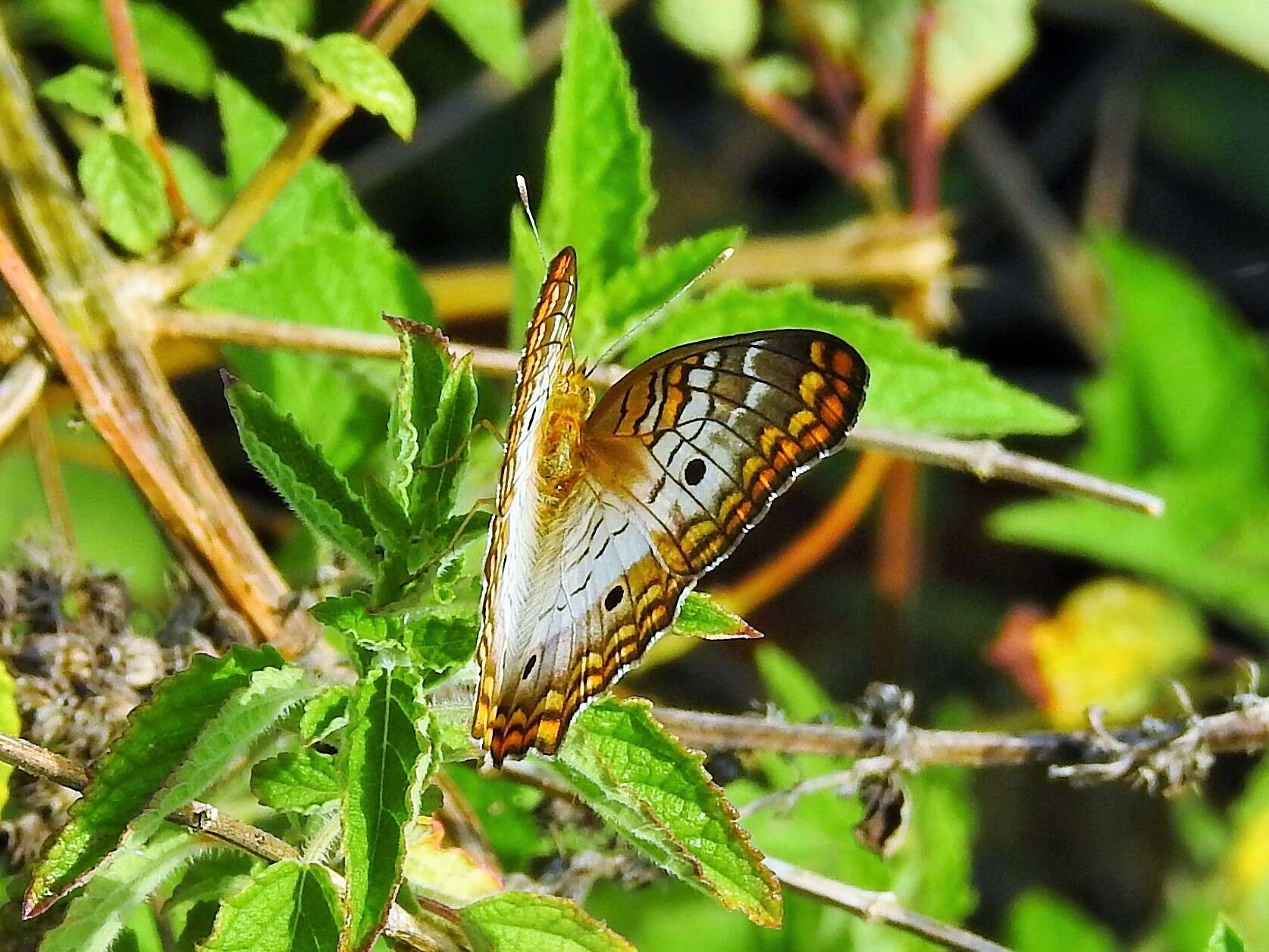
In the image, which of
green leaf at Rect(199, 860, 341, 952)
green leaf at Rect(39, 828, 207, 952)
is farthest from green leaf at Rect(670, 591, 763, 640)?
green leaf at Rect(39, 828, 207, 952)

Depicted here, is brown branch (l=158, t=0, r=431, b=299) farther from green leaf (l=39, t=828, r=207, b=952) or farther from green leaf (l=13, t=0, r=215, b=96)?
green leaf (l=39, t=828, r=207, b=952)

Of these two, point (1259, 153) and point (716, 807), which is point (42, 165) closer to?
point (716, 807)

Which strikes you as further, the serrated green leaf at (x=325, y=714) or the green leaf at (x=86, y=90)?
the green leaf at (x=86, y=90)

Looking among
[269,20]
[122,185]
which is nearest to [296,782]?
[122,185]

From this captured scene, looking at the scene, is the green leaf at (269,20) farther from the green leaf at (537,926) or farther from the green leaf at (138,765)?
the green leaf at (537,926)

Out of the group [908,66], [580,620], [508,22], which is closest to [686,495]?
[580,620]

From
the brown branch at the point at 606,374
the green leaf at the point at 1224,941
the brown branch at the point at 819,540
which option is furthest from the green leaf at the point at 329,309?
the green leaf at the point at 1224,941
